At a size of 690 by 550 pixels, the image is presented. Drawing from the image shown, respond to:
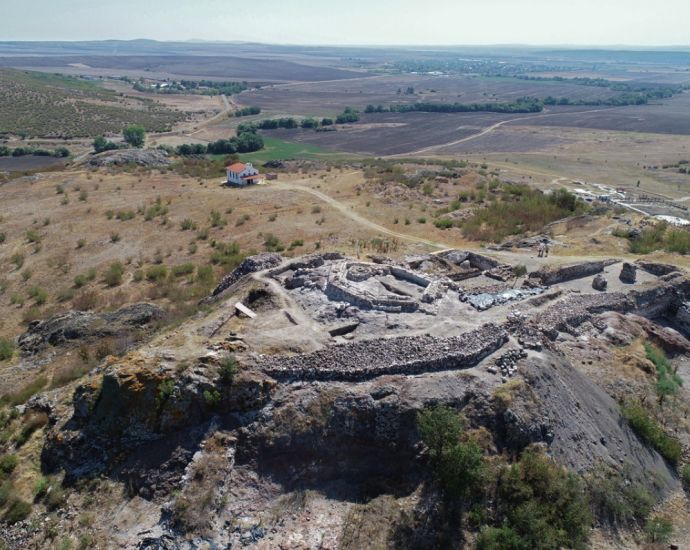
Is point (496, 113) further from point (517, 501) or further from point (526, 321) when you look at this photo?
point (517, 501)

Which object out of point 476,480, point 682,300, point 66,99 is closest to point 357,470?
point 476,480

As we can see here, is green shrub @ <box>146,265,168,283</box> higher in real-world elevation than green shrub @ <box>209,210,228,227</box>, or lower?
higher

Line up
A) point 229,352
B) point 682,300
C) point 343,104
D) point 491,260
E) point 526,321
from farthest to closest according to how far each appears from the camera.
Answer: point 343,104 → point 491,260 → point 682,300 → point 526,321 → point 229,352

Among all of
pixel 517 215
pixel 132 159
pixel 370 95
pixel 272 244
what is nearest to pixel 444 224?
pixel 517 215

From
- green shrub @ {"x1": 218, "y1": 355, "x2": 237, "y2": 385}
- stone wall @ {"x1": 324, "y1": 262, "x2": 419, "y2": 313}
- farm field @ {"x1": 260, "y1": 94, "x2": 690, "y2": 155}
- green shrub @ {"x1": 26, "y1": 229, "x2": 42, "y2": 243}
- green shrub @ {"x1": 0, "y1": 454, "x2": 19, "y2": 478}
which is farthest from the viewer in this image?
farm field @ {"x1": 260, "y1": 94, "x2": 690, "y2": 155}

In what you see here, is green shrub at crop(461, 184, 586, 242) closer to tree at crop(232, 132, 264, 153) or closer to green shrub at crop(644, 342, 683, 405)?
green shrub at crop(644, 342, 683, 405)

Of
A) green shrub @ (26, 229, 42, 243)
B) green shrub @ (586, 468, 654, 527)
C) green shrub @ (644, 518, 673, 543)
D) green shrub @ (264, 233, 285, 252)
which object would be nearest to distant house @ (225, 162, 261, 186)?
green shrub @ (264, 233, 285, 252)
